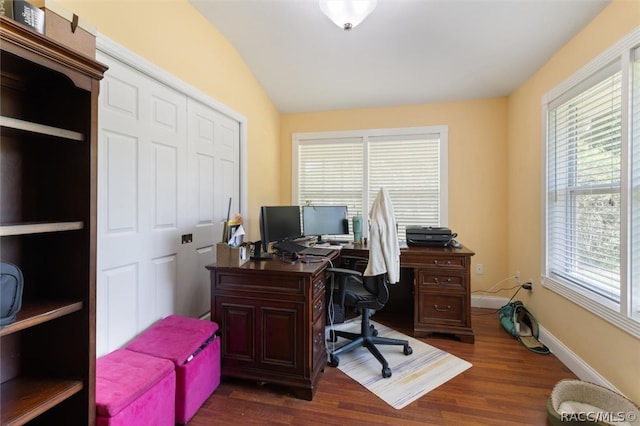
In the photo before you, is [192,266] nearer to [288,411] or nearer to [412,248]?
[288,411]

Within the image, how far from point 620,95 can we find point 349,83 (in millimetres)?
2123

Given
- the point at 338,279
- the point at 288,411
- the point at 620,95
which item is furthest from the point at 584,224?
the point at 288,411

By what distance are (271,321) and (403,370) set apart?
1.05 meters

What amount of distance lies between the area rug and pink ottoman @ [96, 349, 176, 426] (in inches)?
47.0

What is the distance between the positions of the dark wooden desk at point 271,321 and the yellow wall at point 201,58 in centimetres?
120

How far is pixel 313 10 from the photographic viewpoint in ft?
7.48

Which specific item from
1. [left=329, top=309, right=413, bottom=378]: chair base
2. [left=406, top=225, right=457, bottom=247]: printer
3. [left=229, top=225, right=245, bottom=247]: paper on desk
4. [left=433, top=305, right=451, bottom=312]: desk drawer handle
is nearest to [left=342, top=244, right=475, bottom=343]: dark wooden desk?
[left=433, top=305, right=451, bottom=312]: desk drawer handle

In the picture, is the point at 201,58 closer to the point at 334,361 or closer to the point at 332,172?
the point at 332,172

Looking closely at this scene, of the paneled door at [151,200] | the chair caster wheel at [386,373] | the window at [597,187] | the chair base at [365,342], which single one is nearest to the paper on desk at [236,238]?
the paneled door at [151,200]

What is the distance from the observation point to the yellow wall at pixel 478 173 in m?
3.29

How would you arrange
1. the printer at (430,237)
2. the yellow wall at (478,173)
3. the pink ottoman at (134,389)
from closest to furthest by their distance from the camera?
the pink ottoman at (134,389)
the printer at (430,237)
the yellow wall at (478,173)

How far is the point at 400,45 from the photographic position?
102 inches

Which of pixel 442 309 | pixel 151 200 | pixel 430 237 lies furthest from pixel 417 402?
pixel 151 200

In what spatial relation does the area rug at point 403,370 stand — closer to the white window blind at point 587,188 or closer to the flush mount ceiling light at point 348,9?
the white window blind at point 587,188
